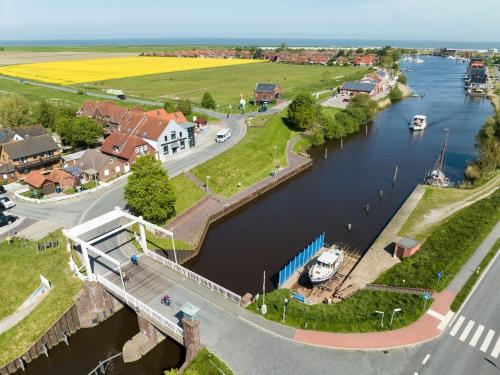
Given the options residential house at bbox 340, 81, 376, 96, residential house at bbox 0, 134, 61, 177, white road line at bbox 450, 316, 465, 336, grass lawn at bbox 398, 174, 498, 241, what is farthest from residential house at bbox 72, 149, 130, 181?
residential house at bbox 340, 81, 376, 96

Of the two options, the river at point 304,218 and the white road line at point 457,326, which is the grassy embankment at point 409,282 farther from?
the river at point 304,218

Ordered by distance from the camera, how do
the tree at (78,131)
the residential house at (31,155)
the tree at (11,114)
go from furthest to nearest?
the tree at (11,114), the tree at (78,131), the residential house at (31,155)

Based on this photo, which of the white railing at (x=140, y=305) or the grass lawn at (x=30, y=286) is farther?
the grass lawn at (x=30, y=286)

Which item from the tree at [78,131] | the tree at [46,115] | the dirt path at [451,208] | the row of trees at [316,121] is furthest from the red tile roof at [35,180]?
the row of trees at [316,121]

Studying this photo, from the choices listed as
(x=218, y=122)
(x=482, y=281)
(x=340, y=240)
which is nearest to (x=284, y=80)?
(x=218, y=122)

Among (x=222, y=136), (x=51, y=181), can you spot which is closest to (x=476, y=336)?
(x=51, y=181)

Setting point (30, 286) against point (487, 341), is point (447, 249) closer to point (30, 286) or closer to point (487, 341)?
point (487, 341)
